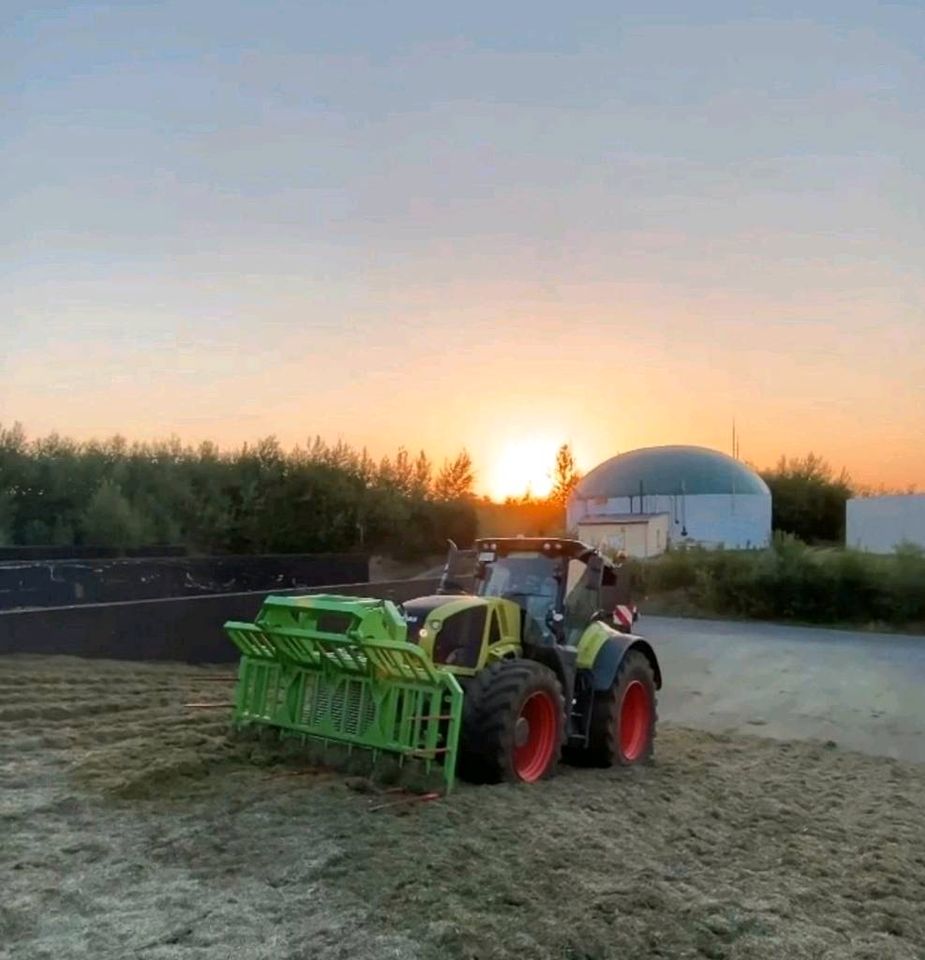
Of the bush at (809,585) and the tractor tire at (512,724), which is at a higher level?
the bush at (809,585)

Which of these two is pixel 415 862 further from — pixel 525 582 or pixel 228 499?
pixel 228 499

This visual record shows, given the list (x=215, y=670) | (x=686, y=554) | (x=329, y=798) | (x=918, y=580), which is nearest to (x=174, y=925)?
(x=329, y=798)

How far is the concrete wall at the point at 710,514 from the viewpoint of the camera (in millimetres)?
42375

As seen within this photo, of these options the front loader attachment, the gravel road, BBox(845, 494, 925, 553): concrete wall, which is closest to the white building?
BBox(845, 494, 925, 553): concrete wall

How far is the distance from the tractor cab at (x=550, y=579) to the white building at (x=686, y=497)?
30.9m

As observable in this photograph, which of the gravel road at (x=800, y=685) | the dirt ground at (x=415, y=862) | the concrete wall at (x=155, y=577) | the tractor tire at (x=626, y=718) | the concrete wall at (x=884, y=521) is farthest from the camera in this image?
the concrete wall at (x=884, y=521)

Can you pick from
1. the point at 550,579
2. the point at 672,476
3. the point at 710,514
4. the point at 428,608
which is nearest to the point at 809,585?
the point at 550,579

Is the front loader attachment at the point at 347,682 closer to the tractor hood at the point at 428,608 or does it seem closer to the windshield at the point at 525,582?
the tractor hood at the point at 428,608

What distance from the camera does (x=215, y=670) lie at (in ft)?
41.0

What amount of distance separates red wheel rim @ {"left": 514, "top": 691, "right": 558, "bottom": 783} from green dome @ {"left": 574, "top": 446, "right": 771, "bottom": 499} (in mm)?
36346

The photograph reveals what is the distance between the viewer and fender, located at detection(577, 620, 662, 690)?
27.3ft

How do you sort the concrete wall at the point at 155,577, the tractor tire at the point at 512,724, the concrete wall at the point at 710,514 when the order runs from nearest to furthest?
the tractor tire at the point at 512,724 → the concrete wall at the point at 155,577 → the concrete wall at the point at 710,514

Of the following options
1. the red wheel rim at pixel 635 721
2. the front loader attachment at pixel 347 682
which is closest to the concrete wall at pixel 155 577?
the front loader attachment at pixel 347 682

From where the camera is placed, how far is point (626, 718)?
8992 millimetres
